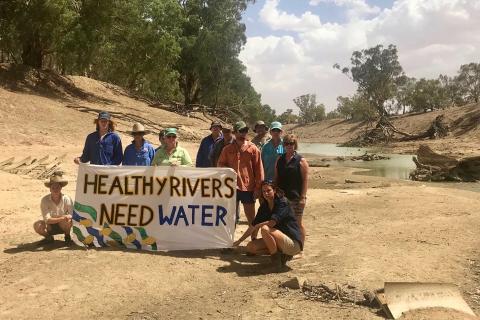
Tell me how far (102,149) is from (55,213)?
104cm

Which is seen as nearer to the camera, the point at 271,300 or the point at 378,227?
the point at 271,300

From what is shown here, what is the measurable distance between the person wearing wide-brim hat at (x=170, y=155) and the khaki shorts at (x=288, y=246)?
5.89ft

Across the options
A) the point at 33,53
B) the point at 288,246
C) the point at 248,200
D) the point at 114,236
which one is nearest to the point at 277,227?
the point at 288,246

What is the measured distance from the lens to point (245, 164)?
6473 mm

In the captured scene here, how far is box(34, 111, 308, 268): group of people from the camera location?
581 centimetres

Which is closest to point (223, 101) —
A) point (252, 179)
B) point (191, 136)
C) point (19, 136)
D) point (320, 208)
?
point (191, 136)

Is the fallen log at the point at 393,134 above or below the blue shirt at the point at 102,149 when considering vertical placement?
above

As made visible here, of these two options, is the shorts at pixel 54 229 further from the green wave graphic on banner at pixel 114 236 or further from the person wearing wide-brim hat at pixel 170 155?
the person wearing wide-brim hat at pixel 170 155

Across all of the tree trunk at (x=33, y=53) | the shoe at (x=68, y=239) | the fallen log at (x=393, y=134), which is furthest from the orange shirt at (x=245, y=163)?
the fallen log at (x=393, y=134)

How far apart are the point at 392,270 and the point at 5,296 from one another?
428cm

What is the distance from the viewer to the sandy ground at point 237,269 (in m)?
4.69

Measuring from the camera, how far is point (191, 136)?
23891 mm

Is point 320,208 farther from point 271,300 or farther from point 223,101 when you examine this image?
point 223,101

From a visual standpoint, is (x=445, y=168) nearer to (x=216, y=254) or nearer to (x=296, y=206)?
(x=296, y=206)
